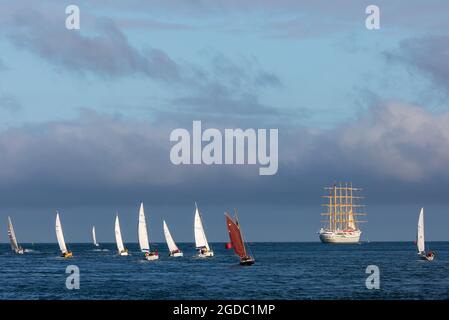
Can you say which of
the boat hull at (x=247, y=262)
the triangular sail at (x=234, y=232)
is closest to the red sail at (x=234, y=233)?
the triangular sail at (x=234, y=232)

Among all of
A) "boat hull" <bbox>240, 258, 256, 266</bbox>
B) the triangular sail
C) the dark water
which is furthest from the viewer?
"boat hull" <bbox>240, 258, 256, 266</bbox>

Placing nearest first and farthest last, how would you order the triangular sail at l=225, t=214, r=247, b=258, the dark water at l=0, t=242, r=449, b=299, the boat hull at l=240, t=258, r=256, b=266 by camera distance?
the dark water at l=0, t=242, r=449, b=299, the triangular sail at l=225, t=214, r=247, b=258, the boat hull at l=240, t=258, r=256, b=266

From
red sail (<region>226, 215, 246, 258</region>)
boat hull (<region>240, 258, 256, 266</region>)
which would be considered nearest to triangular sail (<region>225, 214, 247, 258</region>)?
red sail (<region>226, 215, 246, 258</region>)

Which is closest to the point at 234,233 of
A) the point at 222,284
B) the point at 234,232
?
the point at 234,232

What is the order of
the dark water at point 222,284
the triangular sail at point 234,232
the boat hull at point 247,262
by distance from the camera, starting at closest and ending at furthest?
the dark water at point 222,284
the triangular sail at point 234,232
the boat hull at point 247,262

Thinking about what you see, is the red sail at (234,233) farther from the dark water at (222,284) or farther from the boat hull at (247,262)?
the boat hull at (247,262)

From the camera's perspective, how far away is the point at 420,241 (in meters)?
192

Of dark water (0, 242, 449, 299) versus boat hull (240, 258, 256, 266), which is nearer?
dark water (0, 242, 449, 299)

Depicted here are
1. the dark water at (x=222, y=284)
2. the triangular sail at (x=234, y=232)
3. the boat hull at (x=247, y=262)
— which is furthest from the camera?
the boat hull at (x=247, y=262)

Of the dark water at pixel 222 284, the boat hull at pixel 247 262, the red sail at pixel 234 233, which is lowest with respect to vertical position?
the dark water at pixel 222 284

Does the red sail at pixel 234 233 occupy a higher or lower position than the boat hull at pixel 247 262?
higher

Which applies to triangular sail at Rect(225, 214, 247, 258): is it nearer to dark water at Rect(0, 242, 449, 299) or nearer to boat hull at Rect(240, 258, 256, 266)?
dark water at Rect(0, 242, 449, 299)
